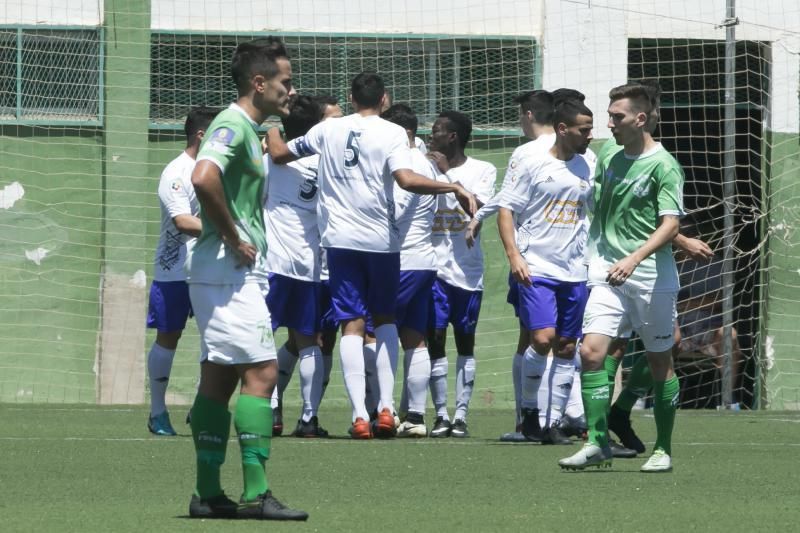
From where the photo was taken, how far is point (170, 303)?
1052cm

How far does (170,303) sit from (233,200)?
4534 millimetres

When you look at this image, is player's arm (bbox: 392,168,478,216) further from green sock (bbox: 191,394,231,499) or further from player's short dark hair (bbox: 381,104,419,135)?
green sock (bbox: 191,394,231,499)

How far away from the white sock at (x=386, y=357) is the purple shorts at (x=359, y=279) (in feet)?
0.94

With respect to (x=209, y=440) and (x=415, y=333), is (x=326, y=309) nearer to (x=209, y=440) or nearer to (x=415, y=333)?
(x=415, y=333)

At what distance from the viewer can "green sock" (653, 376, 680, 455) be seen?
800cm

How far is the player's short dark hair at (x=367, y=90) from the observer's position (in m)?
10.1

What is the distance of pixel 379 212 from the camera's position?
10.0m

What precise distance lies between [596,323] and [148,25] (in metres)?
7.92

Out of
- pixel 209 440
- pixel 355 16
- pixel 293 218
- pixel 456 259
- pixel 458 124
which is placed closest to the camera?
pixel 209 440

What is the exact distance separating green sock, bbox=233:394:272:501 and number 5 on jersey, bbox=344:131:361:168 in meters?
4.16

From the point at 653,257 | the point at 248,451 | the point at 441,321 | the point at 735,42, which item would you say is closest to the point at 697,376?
the point at 735,42

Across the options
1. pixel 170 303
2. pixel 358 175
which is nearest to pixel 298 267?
pixel 358 175

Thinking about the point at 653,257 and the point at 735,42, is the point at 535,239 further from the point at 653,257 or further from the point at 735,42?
the point at 735,42

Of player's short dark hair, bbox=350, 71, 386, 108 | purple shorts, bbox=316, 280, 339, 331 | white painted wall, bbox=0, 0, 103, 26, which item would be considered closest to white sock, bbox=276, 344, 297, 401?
purple shorts, bbox=316, 280, 339, 331
